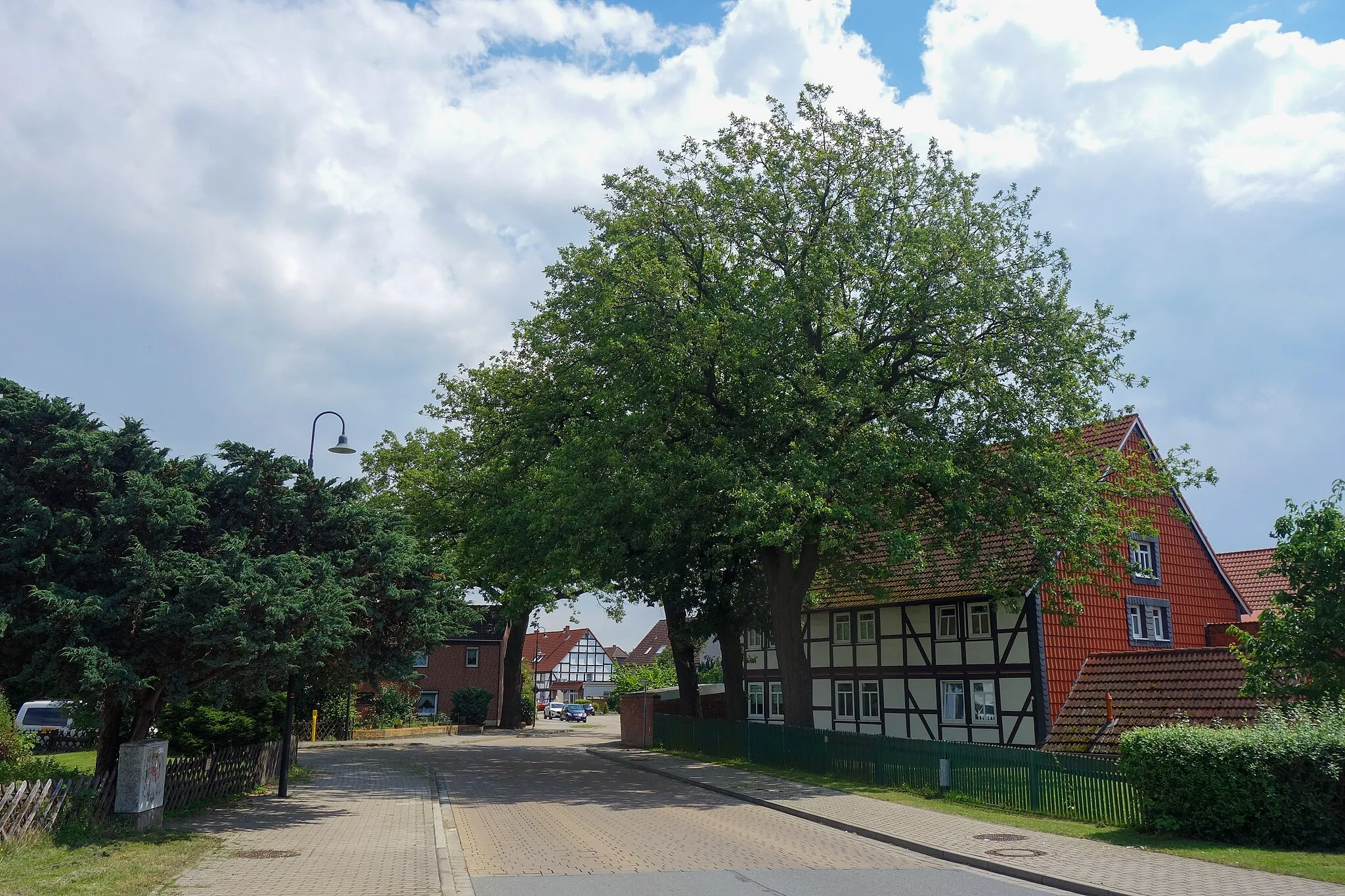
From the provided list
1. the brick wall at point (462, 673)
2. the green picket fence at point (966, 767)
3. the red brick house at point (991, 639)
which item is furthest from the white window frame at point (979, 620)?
the brick wall at point (462, 673)

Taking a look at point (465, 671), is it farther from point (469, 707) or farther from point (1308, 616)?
point (1308, 616)

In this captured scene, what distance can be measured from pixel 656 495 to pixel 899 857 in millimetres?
10823

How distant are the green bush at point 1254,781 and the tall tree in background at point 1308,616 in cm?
137

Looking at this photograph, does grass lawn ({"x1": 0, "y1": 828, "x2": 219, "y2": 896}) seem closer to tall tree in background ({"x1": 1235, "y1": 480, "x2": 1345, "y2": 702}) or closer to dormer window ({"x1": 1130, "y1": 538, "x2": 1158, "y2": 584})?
tall tree in background ({"x1": 1235, "y1": 480, "x2": 1345, "y2": 702})

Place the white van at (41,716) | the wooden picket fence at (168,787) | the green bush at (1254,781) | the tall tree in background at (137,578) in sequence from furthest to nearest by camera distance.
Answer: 1. the white van at (41,716)
2. the green bush at (1254,781)
3. the tall tree in background at (137,578)
4. the wooden picket fence at (168,787)

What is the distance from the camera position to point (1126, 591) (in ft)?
106

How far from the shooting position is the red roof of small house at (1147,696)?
80.3ft

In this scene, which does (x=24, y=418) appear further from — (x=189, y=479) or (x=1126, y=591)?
(x=1126, y=591)

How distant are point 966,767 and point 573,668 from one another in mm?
95521

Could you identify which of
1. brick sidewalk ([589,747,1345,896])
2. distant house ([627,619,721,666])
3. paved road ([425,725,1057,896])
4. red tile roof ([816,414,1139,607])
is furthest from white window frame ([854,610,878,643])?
distant house ([627,619,721,666])

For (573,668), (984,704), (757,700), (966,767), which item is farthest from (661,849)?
(573,668)

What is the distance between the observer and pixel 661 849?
46.8 feet

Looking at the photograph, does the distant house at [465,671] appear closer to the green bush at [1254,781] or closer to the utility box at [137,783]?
the utility box at [137,783]

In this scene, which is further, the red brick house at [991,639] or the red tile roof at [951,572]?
the red brick house at [991,639]
